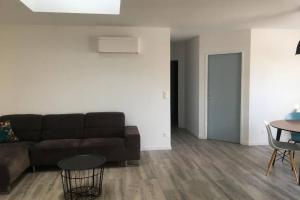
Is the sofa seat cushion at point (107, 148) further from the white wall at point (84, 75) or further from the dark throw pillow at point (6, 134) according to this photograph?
the dark throw pillow at point (6, 134)

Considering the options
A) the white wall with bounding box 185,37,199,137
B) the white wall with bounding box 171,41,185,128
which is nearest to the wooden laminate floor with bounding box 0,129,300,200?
the white wall with bounding box 185,37,199,137

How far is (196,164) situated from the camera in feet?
14.0

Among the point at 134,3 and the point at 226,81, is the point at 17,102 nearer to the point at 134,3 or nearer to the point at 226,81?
the point at 134,3

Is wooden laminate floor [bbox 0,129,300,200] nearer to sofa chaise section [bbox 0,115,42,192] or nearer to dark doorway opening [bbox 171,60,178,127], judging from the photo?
sofa chaise section [bbox 0,115,42,192]

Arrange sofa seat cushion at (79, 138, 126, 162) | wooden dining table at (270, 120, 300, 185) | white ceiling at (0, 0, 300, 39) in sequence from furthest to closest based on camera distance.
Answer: sofa seat cushion at (79, 138, 126, 162)
wooden dining table at (270, 120, 300, 185)
white ceiling at (0, 0, 300, 39)

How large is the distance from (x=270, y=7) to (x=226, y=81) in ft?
7.40

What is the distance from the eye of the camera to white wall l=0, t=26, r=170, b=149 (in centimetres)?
465

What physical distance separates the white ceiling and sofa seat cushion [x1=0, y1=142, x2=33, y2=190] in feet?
6.70

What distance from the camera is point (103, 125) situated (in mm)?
4602

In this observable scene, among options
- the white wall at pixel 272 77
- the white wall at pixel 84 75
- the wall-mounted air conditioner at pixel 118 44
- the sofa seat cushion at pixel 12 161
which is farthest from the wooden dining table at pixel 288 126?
the sofa seat cushion at pixel 12 161

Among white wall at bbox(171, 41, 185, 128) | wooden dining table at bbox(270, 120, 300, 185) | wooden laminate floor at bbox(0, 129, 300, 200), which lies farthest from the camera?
white wall at bbox(171, 41, 185, 128)

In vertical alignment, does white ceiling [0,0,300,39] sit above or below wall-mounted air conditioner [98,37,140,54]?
above

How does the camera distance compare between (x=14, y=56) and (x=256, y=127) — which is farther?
(x=256, y=127)

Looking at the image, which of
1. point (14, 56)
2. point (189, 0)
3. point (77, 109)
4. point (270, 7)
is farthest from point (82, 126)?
point (270, 7)
